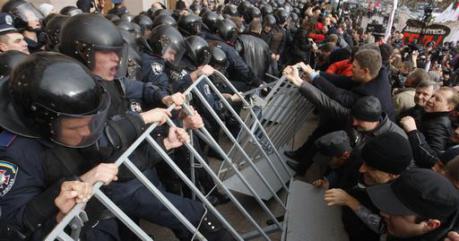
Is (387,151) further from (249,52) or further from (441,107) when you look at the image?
(249,52)

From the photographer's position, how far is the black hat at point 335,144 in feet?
9.23

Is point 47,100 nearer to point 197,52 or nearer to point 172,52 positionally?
point 172,52

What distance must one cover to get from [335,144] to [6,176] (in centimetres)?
237

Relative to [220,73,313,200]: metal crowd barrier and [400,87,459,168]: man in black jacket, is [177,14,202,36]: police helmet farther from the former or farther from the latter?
[400,87,459,168]: man in black jacket

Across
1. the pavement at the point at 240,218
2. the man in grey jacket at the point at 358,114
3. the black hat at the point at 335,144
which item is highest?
the man in grey jacket at the point at 358,114

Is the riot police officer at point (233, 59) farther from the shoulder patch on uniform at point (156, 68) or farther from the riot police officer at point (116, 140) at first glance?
the riot police officer at point (116, 140)

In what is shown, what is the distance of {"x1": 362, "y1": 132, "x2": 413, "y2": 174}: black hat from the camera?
2053 mm

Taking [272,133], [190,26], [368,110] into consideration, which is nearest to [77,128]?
[368,110]

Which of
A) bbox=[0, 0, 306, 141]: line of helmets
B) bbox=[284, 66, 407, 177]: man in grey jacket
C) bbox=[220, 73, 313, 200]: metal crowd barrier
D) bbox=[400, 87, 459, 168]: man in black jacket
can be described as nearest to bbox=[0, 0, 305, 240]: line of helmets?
bbox=[0, 0, 306, 141]: line of helmets

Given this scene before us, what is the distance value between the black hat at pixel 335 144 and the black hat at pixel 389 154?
2.22 feet

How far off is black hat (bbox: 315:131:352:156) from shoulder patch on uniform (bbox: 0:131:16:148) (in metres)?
2.30

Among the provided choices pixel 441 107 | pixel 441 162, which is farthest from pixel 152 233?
pixel 441 107

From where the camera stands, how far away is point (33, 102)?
1.49 m

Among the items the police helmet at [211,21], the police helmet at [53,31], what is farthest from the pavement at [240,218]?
the police helmet at [211,21]
